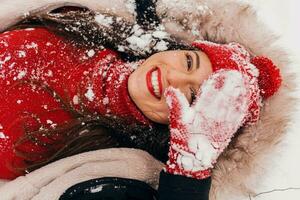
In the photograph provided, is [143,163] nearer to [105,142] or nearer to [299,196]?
[105,142]

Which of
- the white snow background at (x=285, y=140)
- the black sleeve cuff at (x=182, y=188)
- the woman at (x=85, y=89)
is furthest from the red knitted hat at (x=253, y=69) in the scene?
the black sleeve cuff at (x=182, y=188)

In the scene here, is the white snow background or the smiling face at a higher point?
the smiling face

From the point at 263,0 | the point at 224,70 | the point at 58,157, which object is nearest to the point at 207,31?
the point at 224,70

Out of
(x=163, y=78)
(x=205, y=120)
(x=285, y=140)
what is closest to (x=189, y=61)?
(x=163, y=78)

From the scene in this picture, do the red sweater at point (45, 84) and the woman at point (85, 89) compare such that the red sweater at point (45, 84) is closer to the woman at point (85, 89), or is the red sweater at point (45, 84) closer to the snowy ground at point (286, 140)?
the woman at point (85, 89)

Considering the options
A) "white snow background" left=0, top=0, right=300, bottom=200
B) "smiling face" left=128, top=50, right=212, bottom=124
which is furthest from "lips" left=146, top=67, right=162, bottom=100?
"white snow background" left=0, top=0, right=300, bottom=200

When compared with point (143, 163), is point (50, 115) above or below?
above

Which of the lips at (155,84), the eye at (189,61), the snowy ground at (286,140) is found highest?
the eye at (189,61)

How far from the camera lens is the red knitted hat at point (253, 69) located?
1.31 meters

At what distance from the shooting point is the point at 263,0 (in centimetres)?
184

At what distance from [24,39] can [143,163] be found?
49 cm

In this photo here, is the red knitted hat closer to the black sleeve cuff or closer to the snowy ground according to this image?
the snowy ground

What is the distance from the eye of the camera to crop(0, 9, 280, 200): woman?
4.38 feet

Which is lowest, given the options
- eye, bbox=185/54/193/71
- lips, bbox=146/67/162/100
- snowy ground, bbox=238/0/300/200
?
snowy ground, bbox=238/0/300/200
